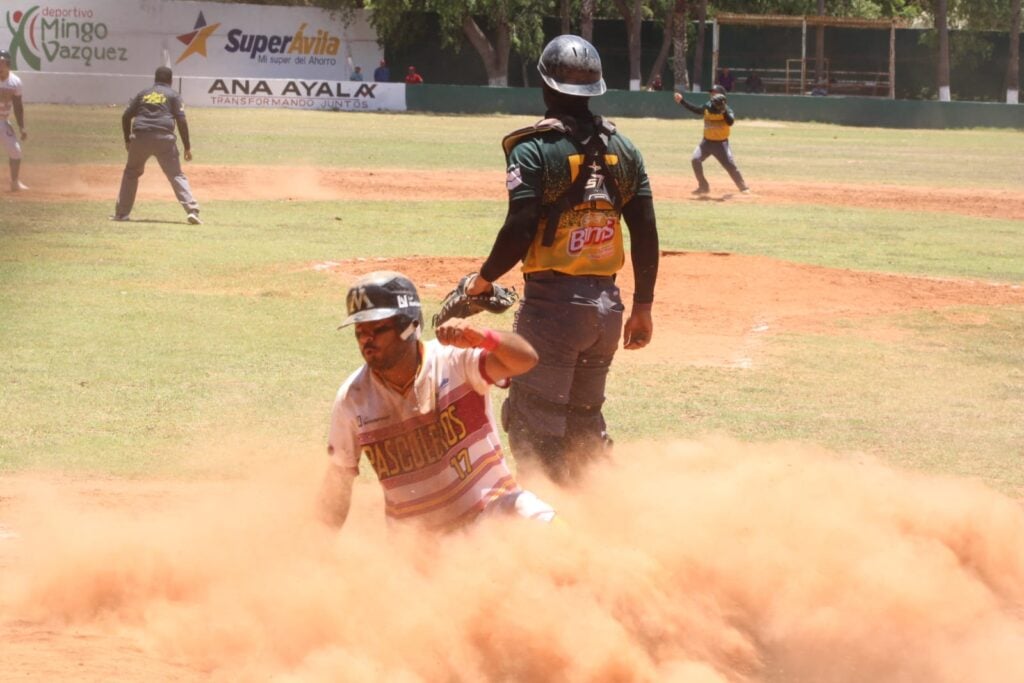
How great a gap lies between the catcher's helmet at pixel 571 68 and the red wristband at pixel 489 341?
4.98ft

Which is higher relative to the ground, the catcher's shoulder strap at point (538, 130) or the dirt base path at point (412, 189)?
the catcher's shoulder strap at point (538, 130)

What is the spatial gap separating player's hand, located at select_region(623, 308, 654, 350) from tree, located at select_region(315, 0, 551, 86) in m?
48.5

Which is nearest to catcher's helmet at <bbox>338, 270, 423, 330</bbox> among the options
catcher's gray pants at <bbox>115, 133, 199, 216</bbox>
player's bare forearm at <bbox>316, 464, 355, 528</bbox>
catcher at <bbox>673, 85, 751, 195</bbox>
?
player's bare forearm at <bbox>316, 464, 355, 528</bbox>

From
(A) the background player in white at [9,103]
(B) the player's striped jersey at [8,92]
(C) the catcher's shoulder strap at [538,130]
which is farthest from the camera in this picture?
(B) the player's striped jersey at [8,92]

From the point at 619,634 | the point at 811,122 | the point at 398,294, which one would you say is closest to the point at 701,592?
the point at 619,634

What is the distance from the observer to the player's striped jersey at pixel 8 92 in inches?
830

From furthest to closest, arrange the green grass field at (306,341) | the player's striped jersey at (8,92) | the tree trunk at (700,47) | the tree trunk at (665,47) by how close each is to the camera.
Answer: the tree trunk at (665,47) < the tree trunk at (700,47) < the player's striped jersey at (8,92) < the green grass field at (306,341)

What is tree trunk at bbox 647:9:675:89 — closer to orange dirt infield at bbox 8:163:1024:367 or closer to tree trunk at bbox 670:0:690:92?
tree trunk at bbox 670:0:690:92

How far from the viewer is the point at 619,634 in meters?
4.93

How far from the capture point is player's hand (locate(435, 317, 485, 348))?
496cm

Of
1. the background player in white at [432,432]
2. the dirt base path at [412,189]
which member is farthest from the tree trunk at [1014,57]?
the background player in white at [432,432]

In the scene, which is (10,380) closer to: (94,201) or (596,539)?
(596,539)

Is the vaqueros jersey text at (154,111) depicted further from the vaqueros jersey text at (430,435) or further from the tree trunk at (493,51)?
the tree trunk at (493,51)

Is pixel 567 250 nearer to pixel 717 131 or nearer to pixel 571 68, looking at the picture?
pixel 571 68
